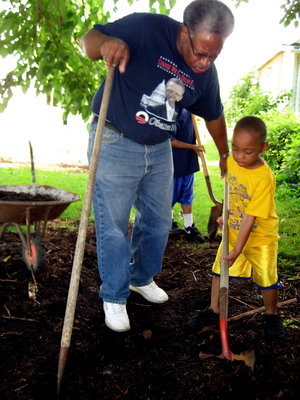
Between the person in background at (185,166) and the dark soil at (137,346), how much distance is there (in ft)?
4.55

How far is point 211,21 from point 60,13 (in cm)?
200

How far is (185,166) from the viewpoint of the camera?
5.06 m

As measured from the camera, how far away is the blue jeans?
2602 millimetres

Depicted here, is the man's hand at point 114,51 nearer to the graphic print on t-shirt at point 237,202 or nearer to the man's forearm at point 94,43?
the man's forearm at point 94,43

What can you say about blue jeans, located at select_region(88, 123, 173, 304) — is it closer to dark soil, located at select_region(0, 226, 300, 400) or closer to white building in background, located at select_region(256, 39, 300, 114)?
dark soil, located at select_region(0, 226, 300, 400)

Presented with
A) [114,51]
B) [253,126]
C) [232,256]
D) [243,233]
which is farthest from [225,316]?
[114,51]

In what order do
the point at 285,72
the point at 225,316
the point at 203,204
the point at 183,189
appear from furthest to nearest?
the point at 285,72 → the point at 203,204 → the point at 183,189 → the point at 225,316

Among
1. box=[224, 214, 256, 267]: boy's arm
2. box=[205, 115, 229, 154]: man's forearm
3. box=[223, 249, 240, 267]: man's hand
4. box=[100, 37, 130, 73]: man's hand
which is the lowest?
box=[223, 249, 240, 267]: man's hand

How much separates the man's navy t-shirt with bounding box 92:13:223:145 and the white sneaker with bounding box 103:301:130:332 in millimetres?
1059

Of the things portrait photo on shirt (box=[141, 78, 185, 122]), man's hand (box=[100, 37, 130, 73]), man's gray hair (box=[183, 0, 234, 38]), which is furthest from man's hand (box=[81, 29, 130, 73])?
man's gray hair (box=[183, 0, 234, 38])

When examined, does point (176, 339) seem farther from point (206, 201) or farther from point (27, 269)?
point (206, 201)

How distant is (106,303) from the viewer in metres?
2.77

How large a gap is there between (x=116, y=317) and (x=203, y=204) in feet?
14.5

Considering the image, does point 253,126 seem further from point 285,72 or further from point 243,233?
point 285,72
